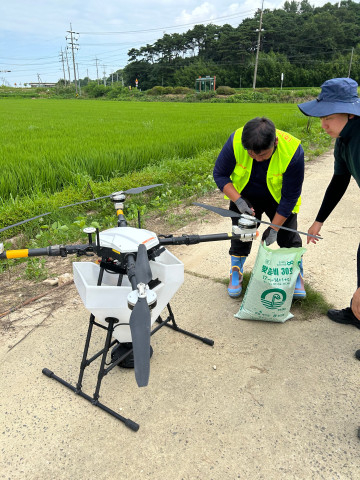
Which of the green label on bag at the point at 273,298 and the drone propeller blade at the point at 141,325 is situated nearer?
the drone propeller blade at the point at 141,325

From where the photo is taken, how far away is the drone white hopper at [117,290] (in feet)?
5.19

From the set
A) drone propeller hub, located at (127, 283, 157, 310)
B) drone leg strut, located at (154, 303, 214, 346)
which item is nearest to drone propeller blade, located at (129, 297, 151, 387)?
drone propeller hub, located at (127, 283, 157, 310)

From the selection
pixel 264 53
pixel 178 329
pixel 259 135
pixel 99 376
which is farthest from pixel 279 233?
pixel 264 53

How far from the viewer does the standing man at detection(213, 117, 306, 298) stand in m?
2.16

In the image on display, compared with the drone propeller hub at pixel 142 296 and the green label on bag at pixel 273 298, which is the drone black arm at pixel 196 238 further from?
the green label on bag at pixel 273 298

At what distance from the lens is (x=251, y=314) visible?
8.40 feet

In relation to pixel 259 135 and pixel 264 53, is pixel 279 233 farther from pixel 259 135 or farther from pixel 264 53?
pixel 264 53

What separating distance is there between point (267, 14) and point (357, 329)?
90470 mm

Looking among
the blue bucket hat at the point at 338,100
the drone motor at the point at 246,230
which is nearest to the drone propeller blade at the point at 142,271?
the drone motor at the point at 246,230

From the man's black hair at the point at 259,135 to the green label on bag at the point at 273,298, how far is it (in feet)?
3.26

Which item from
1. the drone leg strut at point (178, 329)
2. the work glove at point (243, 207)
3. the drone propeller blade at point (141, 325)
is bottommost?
the drone leg strut at point (178, 329)

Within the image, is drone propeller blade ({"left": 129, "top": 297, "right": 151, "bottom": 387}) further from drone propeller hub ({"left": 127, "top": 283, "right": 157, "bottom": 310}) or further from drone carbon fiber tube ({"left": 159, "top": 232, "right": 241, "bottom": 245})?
drone carbon fiber tube ({"left": 159, "top": 232, "right": 241, "bottom": 245})

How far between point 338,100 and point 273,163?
2.04 feet

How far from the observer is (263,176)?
258cm
